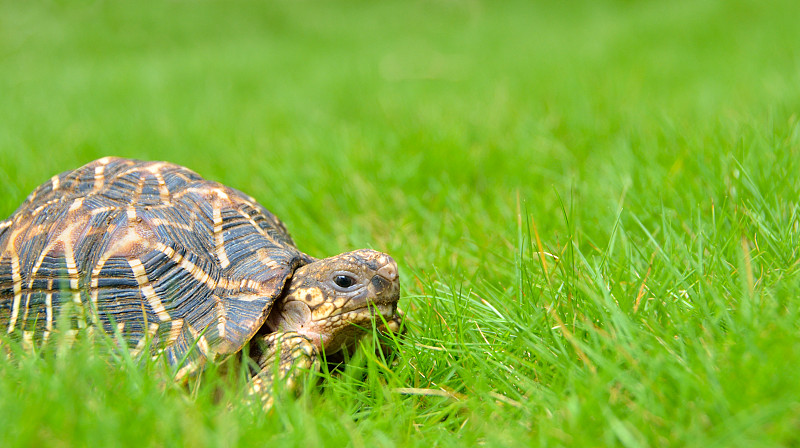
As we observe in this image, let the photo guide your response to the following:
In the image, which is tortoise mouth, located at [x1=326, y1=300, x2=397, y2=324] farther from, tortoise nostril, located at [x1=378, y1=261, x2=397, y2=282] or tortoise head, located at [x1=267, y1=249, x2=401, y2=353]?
tortoise nostril, located at [x1=378, y1=261, x2=397, y2=282]

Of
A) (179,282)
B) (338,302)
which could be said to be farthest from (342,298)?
(179,282)

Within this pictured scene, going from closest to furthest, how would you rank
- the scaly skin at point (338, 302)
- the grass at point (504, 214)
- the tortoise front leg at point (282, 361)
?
the grass at point (504, 214), the tortoise front leg at point (282, 361), the scaly skin at point (338, 302)

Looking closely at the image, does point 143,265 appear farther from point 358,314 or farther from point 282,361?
point 358,314

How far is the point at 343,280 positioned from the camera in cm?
235

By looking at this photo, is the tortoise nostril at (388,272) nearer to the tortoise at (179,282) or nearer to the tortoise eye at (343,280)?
the tortoise at (179,282)

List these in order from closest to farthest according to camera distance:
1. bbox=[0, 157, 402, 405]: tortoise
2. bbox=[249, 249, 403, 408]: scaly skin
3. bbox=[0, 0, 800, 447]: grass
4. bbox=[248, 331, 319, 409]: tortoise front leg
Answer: bbox=[0, 0, 800, 447]: grass
bbox=[248, 331, 319, 409]: tortoise front leg
bbox=[0, 157, 402, 405]: tortoise
bbox=[249, 249, 403, 408]: scaly skin

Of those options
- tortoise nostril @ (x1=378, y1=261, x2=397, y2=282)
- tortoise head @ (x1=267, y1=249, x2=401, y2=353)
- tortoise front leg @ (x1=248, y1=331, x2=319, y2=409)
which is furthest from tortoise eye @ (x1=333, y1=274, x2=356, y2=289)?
tortoise front leg @ (x1=248, y1=331, x2=319, y2=409)

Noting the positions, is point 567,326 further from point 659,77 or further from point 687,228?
point 659,77

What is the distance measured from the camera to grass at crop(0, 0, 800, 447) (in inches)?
65.1

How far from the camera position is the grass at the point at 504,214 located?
1654 millimetres

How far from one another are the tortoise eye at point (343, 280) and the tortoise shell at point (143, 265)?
7.4 inches

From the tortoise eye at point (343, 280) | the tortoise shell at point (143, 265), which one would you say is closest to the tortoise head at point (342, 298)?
the tortoise eye at point (343, 280)

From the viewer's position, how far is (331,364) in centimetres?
245

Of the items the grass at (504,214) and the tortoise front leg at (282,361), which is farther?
the tortoise front leg at (282,361)
